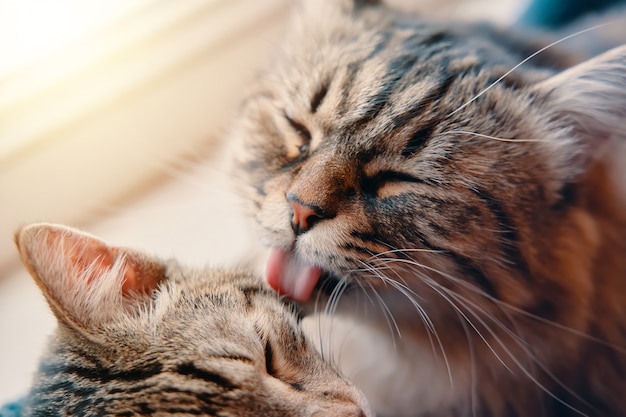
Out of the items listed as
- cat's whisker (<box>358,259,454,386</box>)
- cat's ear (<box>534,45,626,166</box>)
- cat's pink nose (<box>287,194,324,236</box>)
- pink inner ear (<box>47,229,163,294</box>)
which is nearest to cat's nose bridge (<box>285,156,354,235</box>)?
cat's pink nose (<box>287,194,324,236</box>)

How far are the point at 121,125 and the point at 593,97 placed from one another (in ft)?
3.91

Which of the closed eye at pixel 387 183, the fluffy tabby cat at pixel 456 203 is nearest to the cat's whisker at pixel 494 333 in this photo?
the fluffy tabby cat at pixel 456 203

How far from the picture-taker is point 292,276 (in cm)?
94

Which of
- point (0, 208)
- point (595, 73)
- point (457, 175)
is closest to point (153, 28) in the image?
point (0, 208)

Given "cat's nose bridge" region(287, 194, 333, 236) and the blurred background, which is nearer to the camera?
"cat's nose bridge" region(287, 194, 333, 236)

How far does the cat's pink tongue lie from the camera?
0.93 meters

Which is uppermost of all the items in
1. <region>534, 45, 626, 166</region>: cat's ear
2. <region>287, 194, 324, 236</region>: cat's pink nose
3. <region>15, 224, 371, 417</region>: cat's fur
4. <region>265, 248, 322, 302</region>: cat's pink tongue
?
<region>534, 45, 626, 166</region>: cat's ear

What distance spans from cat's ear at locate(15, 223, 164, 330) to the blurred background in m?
0.31

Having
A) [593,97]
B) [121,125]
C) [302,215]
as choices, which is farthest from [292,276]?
[121,125]

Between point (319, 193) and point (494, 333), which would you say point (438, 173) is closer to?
point (319, 193)

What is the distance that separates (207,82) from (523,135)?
1.03 meters

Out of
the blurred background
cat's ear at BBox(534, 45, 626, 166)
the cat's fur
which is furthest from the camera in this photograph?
the blurred background

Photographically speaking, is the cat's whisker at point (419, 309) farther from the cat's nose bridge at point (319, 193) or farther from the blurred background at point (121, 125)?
the blurred background at point (121, 125)

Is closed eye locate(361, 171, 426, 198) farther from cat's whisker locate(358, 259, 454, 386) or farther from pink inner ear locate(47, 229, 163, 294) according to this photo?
pink inner ear locate(47, 229, 163, 294)
